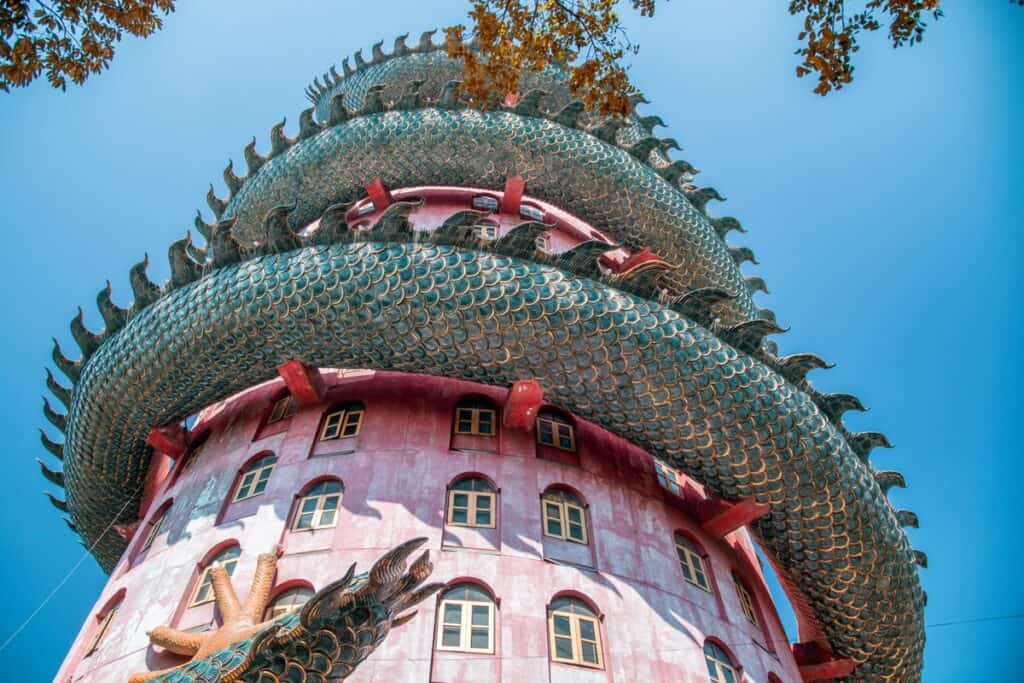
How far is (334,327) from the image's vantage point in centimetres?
1138

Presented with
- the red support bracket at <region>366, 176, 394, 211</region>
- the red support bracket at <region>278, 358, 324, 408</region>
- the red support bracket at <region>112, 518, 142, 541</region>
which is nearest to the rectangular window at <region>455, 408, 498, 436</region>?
the red support bracket at <region>278, 358, 324, 408</region>

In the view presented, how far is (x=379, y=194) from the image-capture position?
1797cm

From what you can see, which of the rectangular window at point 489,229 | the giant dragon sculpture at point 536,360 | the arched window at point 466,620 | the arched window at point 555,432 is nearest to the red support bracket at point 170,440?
the giant dragon sculpture at point 536,360

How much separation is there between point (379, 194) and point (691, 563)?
11.1 meters

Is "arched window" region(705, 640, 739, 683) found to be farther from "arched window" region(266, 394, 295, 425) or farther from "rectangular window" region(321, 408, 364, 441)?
"arched window" region(266, 394, 295, 425)

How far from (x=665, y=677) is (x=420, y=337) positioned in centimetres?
553

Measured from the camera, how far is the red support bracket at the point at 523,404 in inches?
444

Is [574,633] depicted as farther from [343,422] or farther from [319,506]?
[343,422]

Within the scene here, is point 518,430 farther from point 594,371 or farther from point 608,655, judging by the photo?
point 608,655

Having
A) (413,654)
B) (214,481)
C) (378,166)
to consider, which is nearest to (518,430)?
(413,654)

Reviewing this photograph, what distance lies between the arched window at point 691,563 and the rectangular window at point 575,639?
214 cm

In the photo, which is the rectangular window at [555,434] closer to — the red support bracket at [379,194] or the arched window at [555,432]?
the arched window at [555,432]

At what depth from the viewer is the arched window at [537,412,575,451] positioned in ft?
39.1

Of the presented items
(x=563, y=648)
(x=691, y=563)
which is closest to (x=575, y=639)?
(x=563, y=648)
